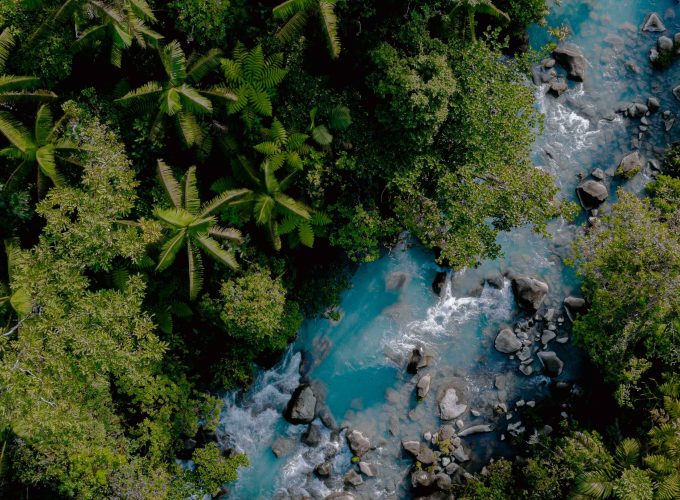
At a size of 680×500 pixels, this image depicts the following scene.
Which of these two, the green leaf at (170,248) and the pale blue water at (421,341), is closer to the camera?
the green leaf at (170,248)

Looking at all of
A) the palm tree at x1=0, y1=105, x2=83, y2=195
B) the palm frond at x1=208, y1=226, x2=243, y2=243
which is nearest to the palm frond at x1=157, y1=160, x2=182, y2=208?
the palm frond at x1=208, y1=226, x2=243, y2=243

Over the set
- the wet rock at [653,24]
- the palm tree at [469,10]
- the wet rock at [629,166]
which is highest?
the palm tree at [469,10]

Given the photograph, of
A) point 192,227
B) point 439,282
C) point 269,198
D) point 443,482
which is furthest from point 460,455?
point 192,227

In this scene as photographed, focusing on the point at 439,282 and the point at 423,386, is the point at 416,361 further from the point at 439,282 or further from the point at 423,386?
the point at 439,282

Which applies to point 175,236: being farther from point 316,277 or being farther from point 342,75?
point 342,75

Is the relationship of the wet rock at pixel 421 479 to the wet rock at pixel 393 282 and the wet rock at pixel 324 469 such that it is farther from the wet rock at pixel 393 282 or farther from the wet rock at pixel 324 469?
the wet rock at pixel 393 282

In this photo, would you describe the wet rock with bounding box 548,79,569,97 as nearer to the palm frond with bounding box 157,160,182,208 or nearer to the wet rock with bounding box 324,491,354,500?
the palm frond with bounding box 157,160,182,208

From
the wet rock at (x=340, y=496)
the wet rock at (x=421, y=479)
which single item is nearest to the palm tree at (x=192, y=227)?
the wet rock at (x=340, y=496)
